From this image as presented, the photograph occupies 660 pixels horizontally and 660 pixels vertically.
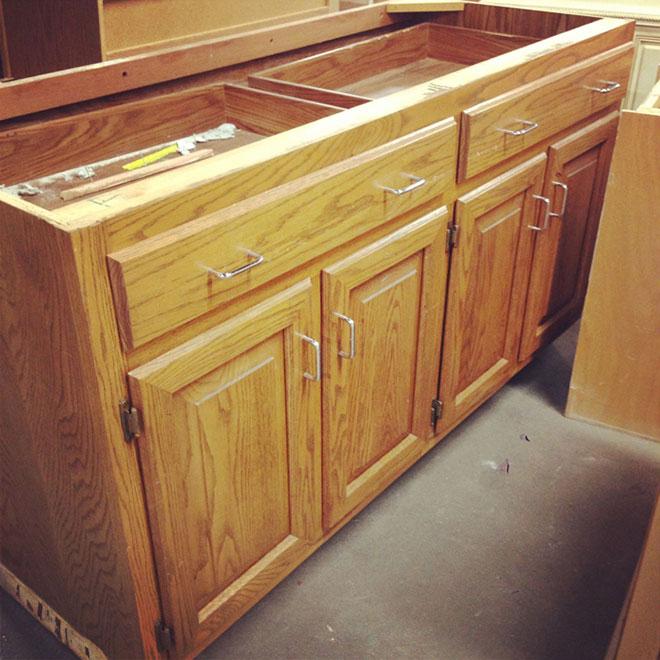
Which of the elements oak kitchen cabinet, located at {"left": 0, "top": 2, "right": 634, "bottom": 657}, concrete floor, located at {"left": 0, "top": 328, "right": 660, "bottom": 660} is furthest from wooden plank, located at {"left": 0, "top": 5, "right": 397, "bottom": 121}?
concrete floor, located at {"left": 0, "top": 328, "right": 660, "bottom": 660}

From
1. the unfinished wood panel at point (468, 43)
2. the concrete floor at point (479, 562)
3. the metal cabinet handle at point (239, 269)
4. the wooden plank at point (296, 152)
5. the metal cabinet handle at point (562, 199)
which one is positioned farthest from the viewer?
the unfinished wood panel at point (468, 43)

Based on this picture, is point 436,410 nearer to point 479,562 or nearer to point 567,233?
point 479,562

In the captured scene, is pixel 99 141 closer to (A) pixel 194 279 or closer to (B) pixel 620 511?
(A) pixel 194 279

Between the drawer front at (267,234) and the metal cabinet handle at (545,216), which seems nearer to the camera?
the drawer front at (267,234)

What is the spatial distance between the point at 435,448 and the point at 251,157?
3.53ft

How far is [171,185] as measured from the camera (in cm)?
99

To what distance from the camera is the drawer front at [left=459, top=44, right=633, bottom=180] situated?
1.51 meters

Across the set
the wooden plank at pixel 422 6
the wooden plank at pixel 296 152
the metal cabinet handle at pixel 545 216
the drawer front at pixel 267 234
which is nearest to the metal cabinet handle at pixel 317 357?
the drawer front at pixel 267 234

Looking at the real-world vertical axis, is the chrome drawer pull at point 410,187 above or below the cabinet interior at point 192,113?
below

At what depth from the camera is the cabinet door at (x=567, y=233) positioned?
6.15 feet

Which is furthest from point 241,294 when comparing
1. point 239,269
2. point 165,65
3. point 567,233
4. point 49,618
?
point 567,233

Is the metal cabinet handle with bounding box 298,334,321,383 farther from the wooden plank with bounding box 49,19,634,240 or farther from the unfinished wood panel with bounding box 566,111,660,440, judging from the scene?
the unfinished wood panel with bounding box 566,111,660,440

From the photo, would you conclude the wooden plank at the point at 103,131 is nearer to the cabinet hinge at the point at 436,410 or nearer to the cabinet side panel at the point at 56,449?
the cabinet side panel at the point at 56,449

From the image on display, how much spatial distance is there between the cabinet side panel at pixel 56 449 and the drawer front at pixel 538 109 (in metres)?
0.86
